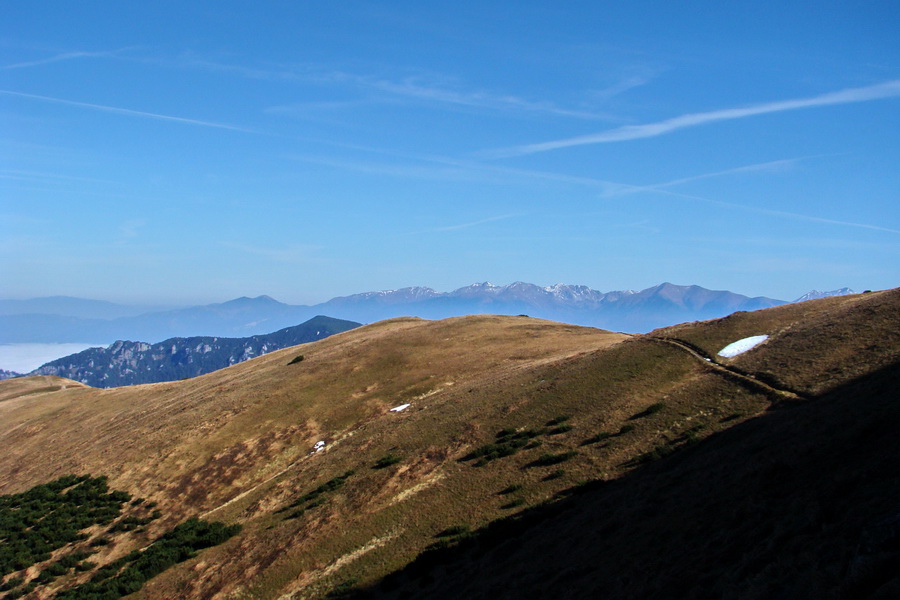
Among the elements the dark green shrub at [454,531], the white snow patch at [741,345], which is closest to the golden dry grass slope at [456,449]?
the dark green shrub at [454,531]

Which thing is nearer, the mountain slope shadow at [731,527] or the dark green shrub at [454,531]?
the mountain slope shadow at [731,527]

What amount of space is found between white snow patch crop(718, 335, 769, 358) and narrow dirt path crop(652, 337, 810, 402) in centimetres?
155

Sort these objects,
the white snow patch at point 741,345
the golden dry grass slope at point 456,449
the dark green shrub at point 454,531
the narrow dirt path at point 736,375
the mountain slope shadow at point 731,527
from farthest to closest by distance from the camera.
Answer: the white snow patch at point 741,345
the narrow dirt path at point 736,375
the dark green shrub at point 454,531
the golden dry grass slope at point 456,449
the mountain slope shadow at point 731,527

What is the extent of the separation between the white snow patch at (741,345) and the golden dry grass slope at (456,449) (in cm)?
115

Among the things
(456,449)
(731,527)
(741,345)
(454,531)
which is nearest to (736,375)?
(741,345)

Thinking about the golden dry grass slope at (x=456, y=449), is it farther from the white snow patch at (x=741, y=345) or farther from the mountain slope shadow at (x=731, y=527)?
the white snow patch at (x=741, y=345)

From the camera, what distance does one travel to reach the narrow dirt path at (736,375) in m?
35.7

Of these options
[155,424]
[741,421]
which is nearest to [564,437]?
[741,421]

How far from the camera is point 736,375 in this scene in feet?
135

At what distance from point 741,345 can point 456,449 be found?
92.3 ft

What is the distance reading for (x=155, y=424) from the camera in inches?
2726

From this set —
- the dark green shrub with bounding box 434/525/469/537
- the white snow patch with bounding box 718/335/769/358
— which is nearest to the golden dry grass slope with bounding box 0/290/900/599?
the dark green shrub with bounding box 434/525/469/537

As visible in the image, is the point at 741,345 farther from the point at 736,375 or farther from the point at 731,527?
the point at 731,527

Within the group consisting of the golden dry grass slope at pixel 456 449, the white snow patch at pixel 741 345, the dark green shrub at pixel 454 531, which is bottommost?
the dark green shrub at pixel 454 531
